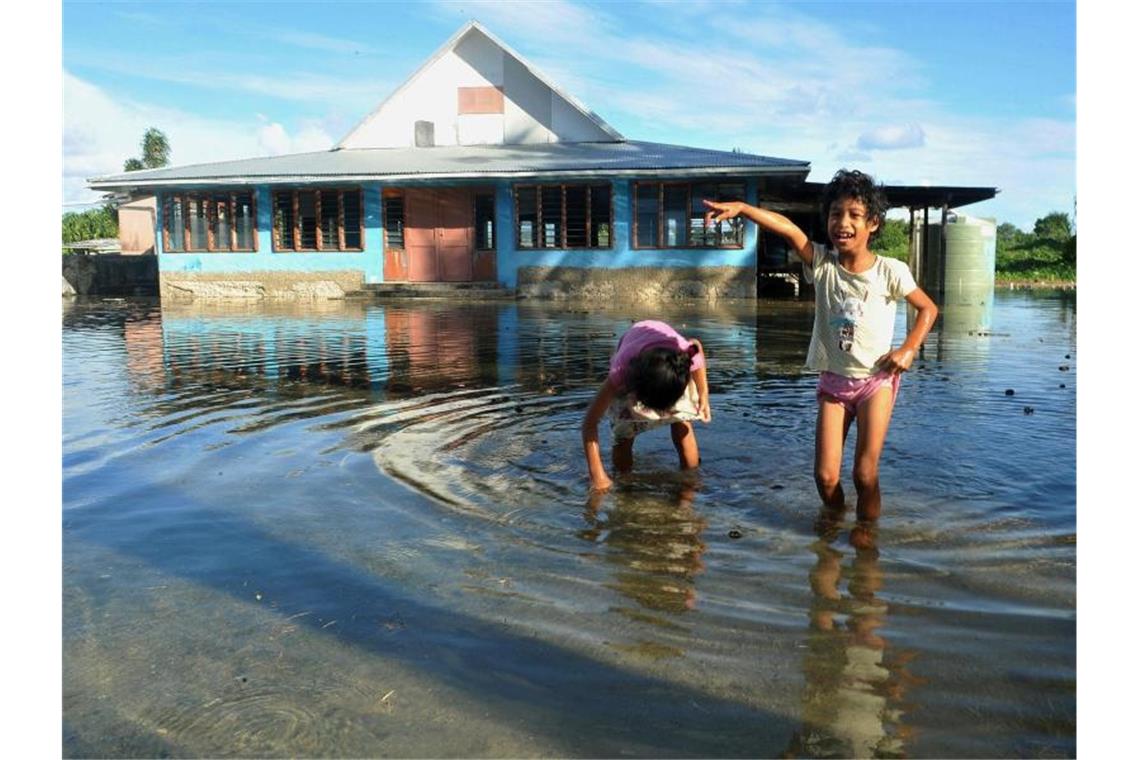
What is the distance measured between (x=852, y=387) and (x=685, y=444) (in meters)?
1.08

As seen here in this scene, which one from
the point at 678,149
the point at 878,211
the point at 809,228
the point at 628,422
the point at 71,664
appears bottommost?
the point at 71,664

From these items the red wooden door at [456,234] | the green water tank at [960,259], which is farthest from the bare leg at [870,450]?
the red wooden door at [456,234]

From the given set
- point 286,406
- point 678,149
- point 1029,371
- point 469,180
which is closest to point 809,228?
point 678,149

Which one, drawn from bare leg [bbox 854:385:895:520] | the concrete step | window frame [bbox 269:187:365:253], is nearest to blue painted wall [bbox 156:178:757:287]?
window frame [bbox 269:187:365:253]

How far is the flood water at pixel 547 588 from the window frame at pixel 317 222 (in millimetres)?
18032

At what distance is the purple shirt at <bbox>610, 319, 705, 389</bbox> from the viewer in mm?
4414

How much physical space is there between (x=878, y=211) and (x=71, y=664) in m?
3.54

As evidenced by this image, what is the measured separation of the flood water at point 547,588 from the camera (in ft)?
7.38

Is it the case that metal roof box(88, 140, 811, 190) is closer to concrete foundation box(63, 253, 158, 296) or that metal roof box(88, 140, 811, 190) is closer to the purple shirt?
concrete foundation box(63, 253, 158, 296)

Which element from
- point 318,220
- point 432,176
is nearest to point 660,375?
point 432,176

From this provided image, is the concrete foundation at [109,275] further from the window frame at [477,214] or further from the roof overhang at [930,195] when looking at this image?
the roof overhang at [930,195]

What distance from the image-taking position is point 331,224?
24453 millimetres

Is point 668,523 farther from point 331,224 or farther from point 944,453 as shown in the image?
point 331,224

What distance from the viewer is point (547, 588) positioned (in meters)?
3.13
